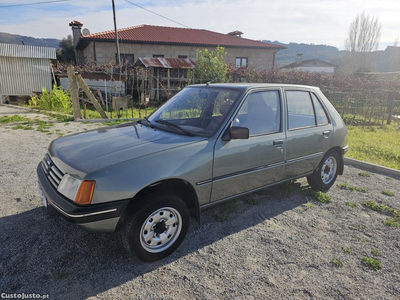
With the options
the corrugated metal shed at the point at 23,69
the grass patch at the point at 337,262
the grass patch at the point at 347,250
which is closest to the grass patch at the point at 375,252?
the grass patch at the point at 347,250

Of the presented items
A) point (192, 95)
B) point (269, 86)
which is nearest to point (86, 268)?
point (192, 95)

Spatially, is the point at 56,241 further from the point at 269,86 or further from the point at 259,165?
the point at 269,86

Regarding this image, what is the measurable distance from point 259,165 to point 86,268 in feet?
7.35

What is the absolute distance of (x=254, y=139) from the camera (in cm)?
328

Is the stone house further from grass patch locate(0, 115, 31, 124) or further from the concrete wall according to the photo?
grass patch locate(0, 115, 31, 124)

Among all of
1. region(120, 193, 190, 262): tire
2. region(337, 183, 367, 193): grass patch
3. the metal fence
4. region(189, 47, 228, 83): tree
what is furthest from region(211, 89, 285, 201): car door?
the metal fence

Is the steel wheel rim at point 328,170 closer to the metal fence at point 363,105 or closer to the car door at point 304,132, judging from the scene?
the car door at point 304,132

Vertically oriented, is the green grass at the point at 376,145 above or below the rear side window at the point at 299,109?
below

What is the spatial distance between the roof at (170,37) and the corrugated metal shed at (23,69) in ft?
27.4

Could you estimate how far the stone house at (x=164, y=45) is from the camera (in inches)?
922

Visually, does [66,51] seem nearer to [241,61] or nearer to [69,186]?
[241,61]

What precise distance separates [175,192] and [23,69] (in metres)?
16.1

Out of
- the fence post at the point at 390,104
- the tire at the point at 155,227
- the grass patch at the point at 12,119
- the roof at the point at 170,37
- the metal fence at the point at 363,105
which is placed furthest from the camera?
the roof at the point at 170,37

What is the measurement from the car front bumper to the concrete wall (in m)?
20.6
